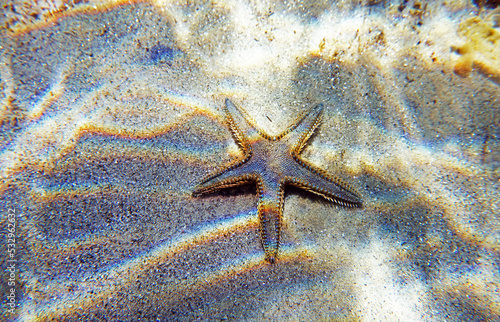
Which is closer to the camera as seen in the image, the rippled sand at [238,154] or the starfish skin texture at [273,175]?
the rippled sand at [238,154]

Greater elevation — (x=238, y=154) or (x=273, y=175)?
(x=238, y=154)

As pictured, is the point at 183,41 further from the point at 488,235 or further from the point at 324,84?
the point at 488,235

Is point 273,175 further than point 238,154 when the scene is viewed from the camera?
No

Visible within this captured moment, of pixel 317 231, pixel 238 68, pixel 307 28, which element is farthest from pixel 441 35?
pixel 317 231

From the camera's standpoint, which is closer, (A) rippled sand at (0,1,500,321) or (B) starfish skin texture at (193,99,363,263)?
(A) rippled sand at (0,1,500,321)
